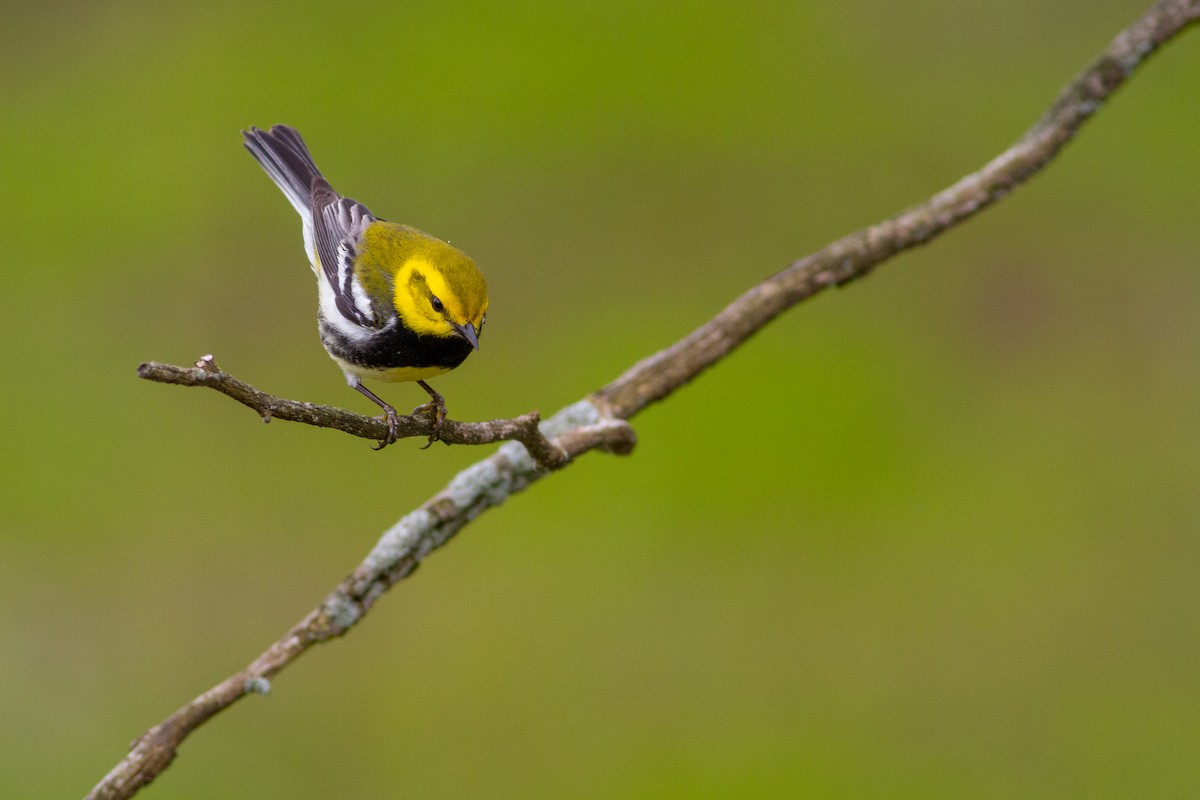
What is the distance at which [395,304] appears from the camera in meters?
2.32

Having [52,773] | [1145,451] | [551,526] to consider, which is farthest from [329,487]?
[1145,451]

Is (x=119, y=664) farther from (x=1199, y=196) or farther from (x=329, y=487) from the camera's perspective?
(x=1199, y=196)

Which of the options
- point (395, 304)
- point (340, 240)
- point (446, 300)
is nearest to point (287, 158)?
point (340, 240)

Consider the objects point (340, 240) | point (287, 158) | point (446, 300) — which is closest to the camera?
point (446, 300)

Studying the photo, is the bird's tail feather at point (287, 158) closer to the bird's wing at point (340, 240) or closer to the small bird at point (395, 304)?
the bird's wing at point (340, 240)

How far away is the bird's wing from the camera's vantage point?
2.39 metres

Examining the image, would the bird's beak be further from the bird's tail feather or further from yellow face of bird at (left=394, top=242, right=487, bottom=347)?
the bird's tail feather

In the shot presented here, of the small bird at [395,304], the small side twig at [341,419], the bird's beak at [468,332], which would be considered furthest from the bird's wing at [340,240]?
the small side twig at [341,419]

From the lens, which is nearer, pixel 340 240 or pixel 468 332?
pixel 468 332

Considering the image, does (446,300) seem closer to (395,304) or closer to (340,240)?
(395,304)

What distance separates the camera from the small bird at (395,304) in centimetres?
225

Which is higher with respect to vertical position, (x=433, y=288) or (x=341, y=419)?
(x=433, y=288)

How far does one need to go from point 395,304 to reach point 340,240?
0.39 meters

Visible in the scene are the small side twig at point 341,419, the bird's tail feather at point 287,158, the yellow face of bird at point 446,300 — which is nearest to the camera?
the small side twig at point 341,419
